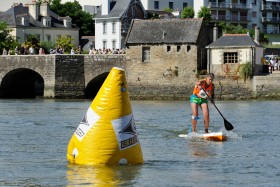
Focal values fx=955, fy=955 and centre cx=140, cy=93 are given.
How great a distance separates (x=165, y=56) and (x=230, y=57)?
15.8 ft

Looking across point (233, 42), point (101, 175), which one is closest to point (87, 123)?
point (101, 175)

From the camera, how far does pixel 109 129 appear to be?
21.1 metres

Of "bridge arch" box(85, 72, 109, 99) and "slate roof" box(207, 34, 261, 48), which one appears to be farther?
"bridge arch" box(85, 72, 109, 99)

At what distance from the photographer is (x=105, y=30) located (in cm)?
10431

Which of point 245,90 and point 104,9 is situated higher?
point 104,9

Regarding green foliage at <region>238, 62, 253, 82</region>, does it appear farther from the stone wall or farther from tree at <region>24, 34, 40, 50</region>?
tree at <region>24, 34, 40, 50</region>

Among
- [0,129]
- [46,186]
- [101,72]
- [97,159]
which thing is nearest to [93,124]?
[97,159]

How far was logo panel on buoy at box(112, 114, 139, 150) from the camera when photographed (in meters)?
21.2

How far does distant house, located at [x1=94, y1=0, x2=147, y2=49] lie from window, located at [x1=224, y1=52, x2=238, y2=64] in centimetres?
3571

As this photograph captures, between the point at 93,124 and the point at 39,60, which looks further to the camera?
the point at 39,60

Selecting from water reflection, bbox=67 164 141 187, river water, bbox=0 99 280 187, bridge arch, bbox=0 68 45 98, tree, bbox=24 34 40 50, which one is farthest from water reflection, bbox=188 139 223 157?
tree, bbox=24 34 40 50

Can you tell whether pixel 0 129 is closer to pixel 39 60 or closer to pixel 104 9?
pixel 39 60

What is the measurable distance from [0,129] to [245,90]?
110 ft

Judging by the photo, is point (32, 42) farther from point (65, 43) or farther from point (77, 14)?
point (77, 14)
